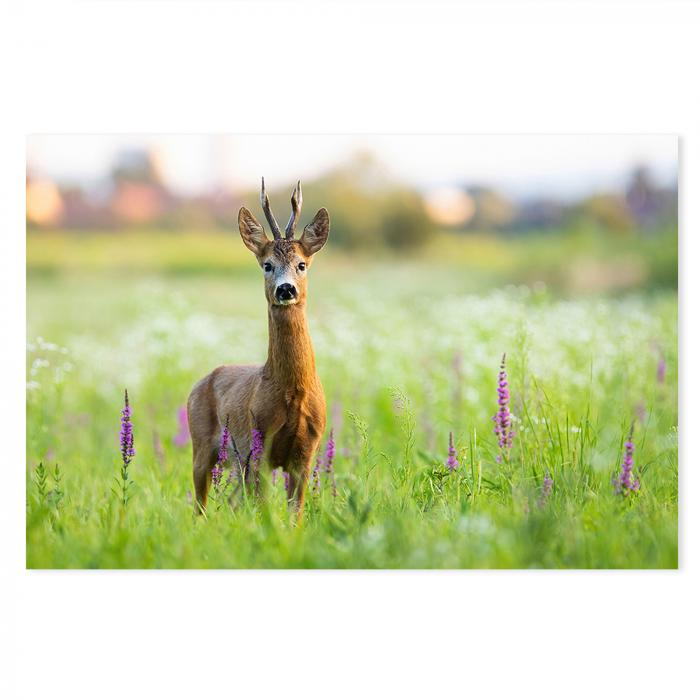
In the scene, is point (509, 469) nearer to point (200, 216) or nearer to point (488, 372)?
point (488, 372)

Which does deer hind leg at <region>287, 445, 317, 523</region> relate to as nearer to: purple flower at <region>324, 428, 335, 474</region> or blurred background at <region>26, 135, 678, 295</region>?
purple flower at <region>324, 428, 335, 474</region>

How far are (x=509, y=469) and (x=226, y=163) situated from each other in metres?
2.45

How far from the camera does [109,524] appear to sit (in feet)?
17.4

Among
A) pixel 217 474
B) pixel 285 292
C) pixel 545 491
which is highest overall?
pixel 285 292

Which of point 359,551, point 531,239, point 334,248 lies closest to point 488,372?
point 531,239

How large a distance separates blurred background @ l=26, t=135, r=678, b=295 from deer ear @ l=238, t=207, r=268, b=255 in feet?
2.40

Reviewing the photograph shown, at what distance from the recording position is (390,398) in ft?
Answer: 23.3

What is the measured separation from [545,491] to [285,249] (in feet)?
5.92

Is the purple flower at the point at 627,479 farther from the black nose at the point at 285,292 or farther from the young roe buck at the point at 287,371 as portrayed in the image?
the black nose at the point at 285,292

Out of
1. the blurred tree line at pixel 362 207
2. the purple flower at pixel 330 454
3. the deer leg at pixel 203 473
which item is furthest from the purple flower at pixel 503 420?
the deer leg at pixel 203 473

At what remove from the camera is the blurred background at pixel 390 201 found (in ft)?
19.6

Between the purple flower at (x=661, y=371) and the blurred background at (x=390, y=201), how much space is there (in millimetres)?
508

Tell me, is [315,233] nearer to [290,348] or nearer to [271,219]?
[271,219]

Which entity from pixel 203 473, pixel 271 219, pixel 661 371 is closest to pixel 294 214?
pixel 271 219
